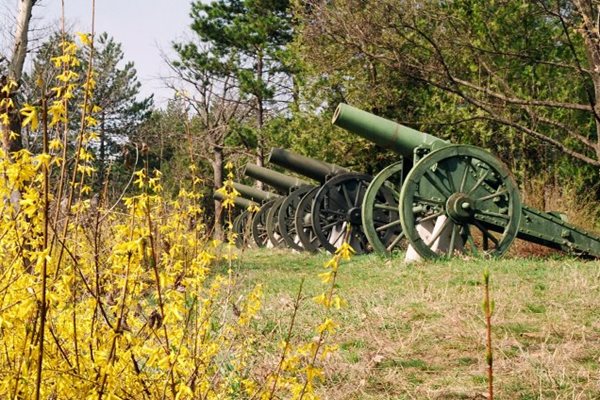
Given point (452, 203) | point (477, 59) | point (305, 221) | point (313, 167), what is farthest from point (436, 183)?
point (305, 221)

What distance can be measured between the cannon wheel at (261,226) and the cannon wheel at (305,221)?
4591mm

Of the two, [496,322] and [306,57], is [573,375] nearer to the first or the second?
[496,322]

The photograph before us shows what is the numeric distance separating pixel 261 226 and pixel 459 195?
484 inches

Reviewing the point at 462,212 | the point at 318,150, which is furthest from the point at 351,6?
the point at 318,150

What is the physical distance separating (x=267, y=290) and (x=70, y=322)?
4556 millimetres

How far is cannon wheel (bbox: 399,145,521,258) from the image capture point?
8703mm

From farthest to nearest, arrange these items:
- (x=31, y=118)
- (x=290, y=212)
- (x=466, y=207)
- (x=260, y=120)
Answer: (x=260, y=120) < (x=290, y=212) < (x=466, y=207) < (x=31, y=118)

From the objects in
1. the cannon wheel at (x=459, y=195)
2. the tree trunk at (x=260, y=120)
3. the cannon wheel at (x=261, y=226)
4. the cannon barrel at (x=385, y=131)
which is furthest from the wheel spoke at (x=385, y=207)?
the tree trunk at (x=260, y=120)

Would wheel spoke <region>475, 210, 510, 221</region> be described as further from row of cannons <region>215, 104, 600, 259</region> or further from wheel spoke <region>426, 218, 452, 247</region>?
wheel spoke <region>426, 218, 452, 247</region>

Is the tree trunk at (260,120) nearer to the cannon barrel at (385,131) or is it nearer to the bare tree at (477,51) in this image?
the bare tree at (477,51)

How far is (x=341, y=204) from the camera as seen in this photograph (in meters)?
13.1

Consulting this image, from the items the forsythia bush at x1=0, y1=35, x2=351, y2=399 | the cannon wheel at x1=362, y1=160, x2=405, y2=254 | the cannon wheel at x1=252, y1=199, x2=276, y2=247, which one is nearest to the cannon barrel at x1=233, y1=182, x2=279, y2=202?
the cannon wheel at x1=252, y1=199, x2=276, y2=247

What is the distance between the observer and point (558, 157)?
570 inches

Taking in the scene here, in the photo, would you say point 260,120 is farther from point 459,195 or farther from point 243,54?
point 459,195
